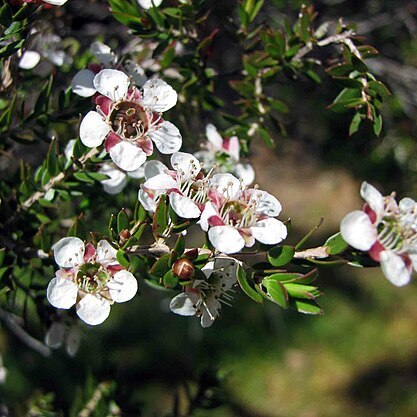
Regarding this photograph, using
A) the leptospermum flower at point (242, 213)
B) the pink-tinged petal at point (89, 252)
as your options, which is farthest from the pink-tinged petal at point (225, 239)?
the pink-tinged petal at point (89, 252)

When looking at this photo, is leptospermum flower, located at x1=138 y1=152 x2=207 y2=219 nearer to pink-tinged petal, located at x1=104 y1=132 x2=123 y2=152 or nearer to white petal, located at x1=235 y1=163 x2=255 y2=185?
pink-tinged petal, located at x1=104 y1=132 x2=123 y2=152

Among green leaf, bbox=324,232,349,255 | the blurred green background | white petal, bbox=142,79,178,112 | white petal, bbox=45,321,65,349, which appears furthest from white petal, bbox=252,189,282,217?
the blurred green background

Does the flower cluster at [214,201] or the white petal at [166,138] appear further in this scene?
the white petal at [166,138]

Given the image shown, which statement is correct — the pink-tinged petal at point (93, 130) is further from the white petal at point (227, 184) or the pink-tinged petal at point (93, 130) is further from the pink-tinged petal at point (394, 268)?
the pink-tinged petal at point (394, 268)

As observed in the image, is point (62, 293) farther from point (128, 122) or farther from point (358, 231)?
point (358, 231)

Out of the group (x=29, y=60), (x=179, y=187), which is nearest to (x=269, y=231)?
(x=179, y=187)

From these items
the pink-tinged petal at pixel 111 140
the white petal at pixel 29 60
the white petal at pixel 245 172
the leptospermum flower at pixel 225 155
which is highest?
the pink-tinged petal at pixel 111 140
